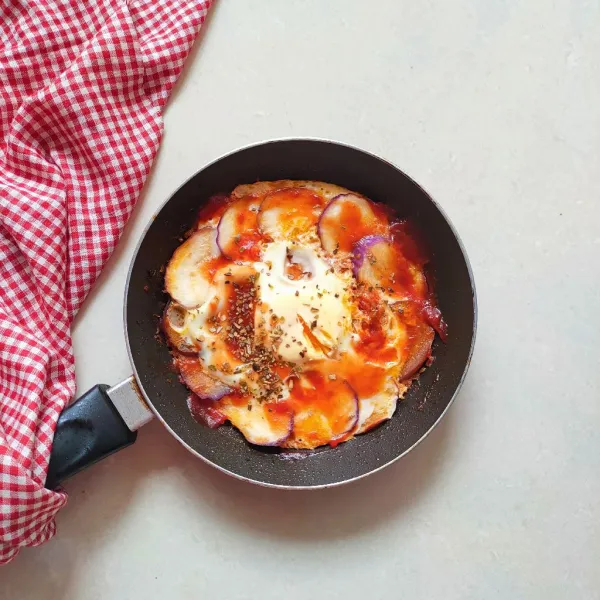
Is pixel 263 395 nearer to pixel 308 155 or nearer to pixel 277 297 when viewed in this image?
pixel 277 297

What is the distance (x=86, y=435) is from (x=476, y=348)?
1.04 m

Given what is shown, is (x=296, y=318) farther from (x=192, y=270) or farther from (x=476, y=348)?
(x=476, y=348)

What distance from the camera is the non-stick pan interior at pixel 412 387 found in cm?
166

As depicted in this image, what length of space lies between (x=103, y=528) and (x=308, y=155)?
112 cm

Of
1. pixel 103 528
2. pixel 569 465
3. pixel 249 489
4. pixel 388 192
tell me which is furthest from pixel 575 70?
pixel 103 528

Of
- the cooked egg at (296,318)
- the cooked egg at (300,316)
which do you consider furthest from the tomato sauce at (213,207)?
the cooked egg at (300,316)

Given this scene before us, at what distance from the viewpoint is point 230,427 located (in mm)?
1744

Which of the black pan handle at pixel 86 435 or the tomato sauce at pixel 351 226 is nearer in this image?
the black pan handle at pixel 86 435

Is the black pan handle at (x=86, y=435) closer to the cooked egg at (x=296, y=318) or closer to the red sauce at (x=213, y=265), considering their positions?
the cooked egg at (x=296, y=318)

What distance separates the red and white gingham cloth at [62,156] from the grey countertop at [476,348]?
2.9 inches

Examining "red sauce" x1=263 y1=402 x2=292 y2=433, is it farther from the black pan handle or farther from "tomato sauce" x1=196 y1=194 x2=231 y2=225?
"tomato sauce" x1=196 y1=194 x2=231 y2=225

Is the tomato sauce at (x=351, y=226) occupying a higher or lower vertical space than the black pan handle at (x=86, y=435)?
higher

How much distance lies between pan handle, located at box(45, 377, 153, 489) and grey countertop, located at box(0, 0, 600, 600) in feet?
0.54

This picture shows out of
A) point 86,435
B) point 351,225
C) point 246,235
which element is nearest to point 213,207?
point 246,235
